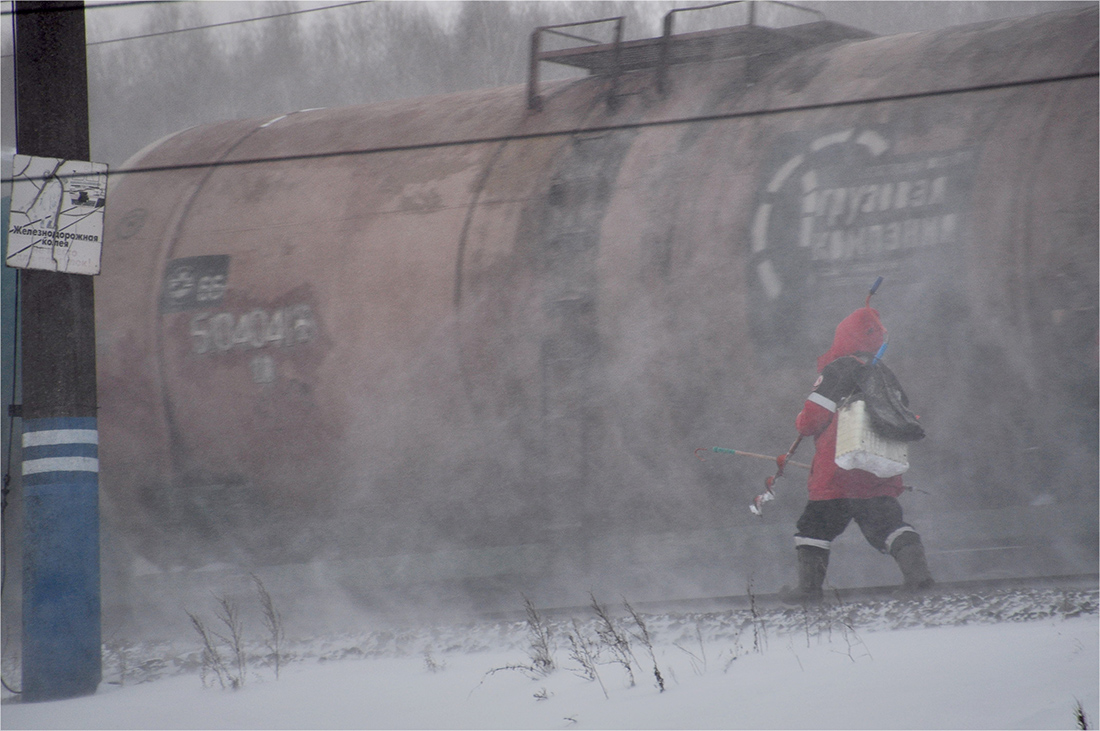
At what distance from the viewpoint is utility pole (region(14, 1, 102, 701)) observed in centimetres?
571

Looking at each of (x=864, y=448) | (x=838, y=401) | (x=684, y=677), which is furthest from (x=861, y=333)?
(x=684, y=677)

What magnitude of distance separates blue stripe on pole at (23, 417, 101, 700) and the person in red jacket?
401 centimetres

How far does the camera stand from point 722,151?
6293 millimetres

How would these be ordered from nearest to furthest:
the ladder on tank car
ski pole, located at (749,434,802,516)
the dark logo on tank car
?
the dark logo on tank car, ski pole, located at (749,434,802,516), the ladder on tank car

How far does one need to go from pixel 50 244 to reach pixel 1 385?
9.02 ft

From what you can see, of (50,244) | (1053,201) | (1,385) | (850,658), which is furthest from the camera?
(1,385)

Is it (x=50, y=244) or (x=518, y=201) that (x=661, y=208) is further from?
(x=50, y=244)

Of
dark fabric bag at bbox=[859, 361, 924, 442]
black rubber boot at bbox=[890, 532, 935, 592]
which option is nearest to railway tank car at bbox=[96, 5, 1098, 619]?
dark fabric bag at bbox=[859, 361, 924, 442]

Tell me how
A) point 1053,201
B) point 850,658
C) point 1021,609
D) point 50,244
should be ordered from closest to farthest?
1. point 850,658
2. point 1021,609
3. point 1053,201
4. point 50,244

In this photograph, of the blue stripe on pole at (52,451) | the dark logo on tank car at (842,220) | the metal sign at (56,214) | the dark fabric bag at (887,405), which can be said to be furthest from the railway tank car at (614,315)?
the blue stripe on pole at (52,451)

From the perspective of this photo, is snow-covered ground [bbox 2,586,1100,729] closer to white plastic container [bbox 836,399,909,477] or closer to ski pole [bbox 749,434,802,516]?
ski pole [bbox 749,434,802,516]

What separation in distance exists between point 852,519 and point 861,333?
1.07m

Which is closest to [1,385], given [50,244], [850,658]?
[50,244]

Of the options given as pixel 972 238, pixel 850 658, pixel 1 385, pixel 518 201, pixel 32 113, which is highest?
pixel 32 113
